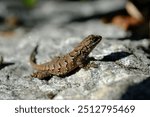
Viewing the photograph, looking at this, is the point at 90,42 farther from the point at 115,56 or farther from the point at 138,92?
the point at 138,92

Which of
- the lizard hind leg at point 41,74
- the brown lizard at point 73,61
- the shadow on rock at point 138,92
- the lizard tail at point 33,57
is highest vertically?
the shadow on rock at point 138,92

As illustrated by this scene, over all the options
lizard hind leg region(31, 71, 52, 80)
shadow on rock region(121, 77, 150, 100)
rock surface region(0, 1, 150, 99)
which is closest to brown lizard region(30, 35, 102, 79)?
lizard hind leg region(31, 71, 52, 80)

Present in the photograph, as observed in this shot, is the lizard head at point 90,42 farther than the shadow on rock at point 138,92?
Yes

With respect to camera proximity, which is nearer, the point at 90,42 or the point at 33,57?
the point at 90,42

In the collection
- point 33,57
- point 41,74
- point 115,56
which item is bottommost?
point 33,57

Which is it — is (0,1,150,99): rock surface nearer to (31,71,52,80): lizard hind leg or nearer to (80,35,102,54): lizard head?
(31,71,52,80): lizard hind leg

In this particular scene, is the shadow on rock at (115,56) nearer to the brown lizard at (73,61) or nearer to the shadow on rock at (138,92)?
the brown lizard at (73,61)

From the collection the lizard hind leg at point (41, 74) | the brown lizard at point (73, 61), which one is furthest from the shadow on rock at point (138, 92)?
the lizard hind leg at point (41, 74)

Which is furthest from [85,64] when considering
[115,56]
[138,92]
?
[138,92]
